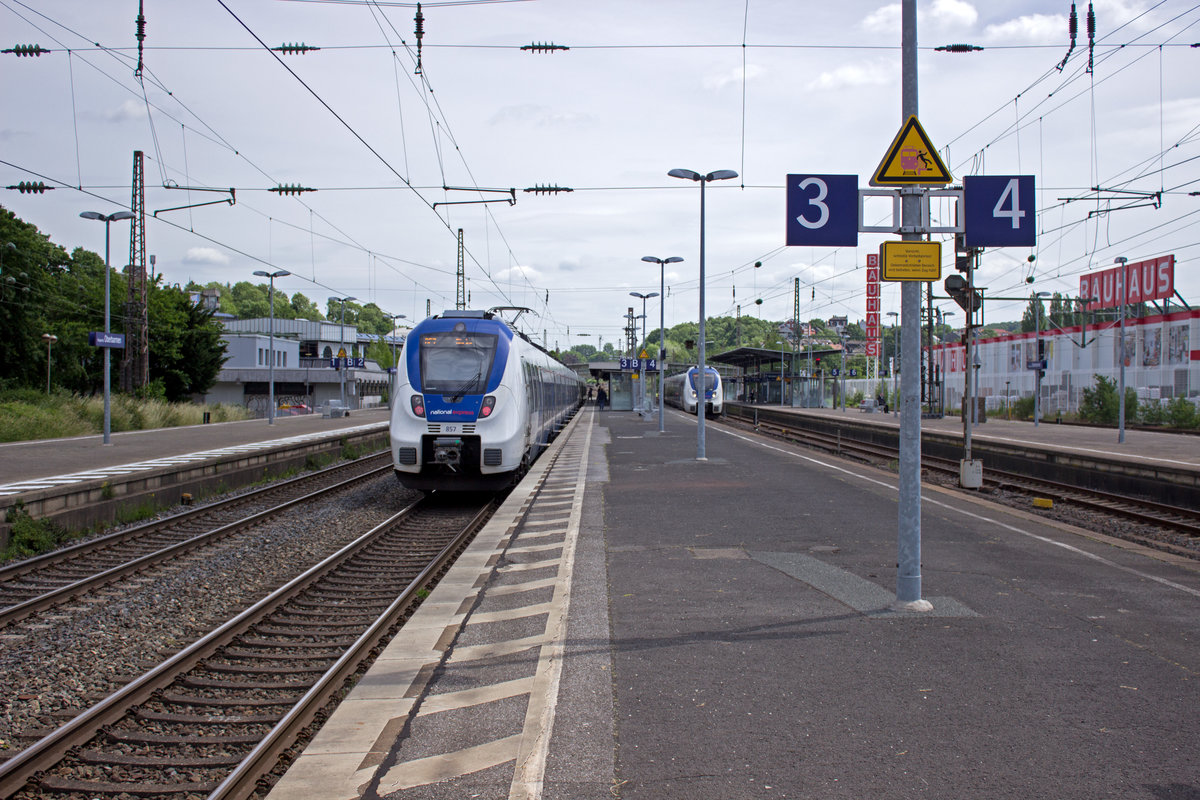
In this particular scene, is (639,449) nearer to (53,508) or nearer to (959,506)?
(959,506)

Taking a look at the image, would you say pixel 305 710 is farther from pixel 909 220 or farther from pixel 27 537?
pixel 27 537

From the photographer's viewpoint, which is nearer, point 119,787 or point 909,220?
point 119,787

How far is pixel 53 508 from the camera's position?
12.4m

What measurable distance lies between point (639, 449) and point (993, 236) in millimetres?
18070

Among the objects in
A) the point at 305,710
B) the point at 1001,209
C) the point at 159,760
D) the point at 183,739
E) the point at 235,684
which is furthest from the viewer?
the point at 1001,209

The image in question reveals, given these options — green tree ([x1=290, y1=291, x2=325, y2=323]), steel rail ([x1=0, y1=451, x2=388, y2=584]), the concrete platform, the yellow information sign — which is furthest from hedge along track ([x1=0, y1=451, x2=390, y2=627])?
green tree ([x1=290, y1=291, x2=325, y2=323])

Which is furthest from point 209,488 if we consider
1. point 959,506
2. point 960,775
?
point 960,775

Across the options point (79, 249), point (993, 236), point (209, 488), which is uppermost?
point (79, 249)

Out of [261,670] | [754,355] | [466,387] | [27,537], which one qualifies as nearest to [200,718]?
[261,670]

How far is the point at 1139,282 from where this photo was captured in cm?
4222

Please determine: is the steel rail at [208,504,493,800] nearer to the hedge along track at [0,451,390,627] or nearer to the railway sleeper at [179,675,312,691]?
the railway sleeper at [179,675,312,691]

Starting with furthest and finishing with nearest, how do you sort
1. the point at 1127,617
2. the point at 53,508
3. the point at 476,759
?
the point at 53,508
the point at 1127,617
the point at 476,759

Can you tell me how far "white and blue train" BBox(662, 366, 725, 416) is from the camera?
2071 inches

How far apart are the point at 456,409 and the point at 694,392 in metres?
43.5
